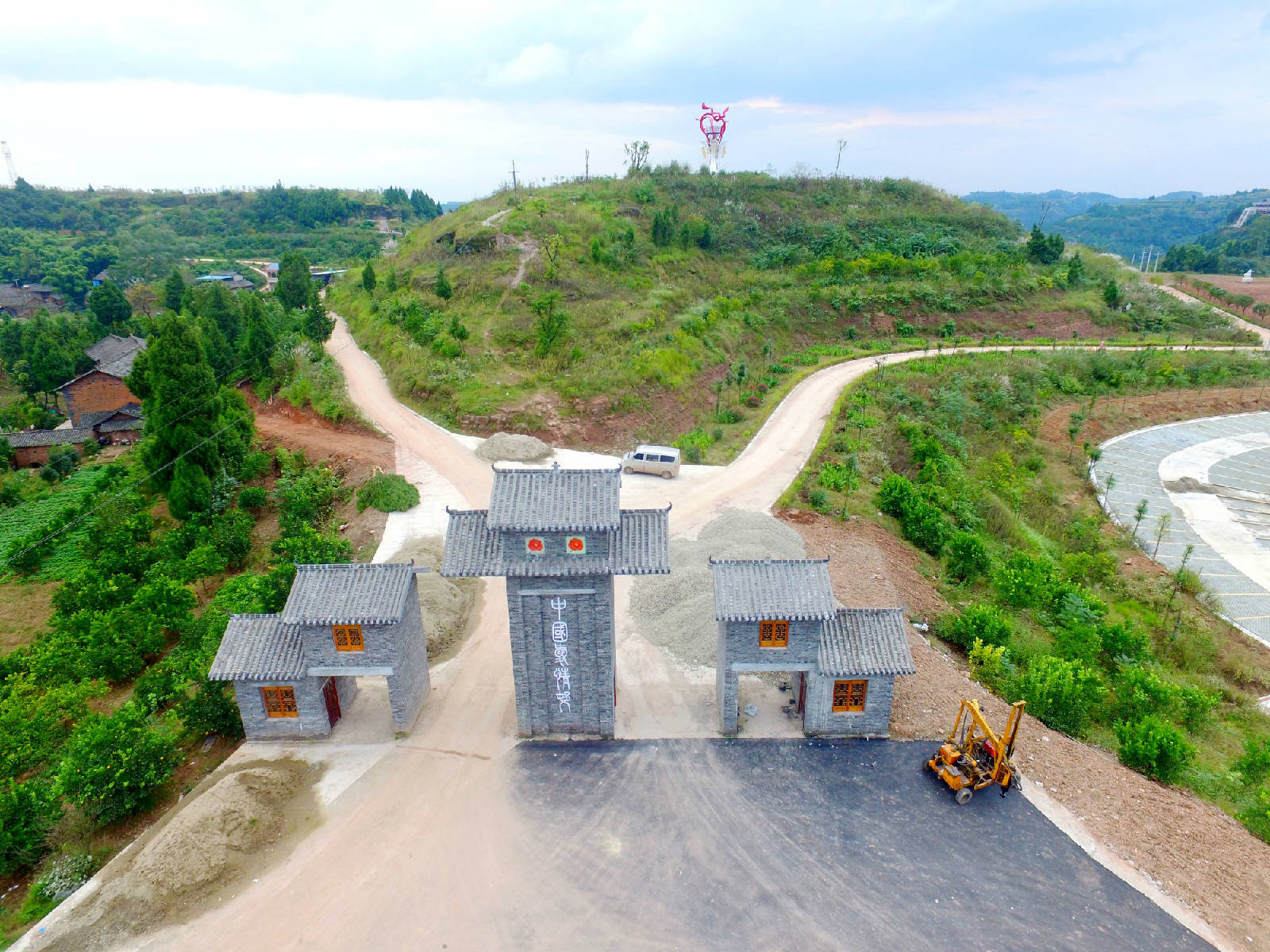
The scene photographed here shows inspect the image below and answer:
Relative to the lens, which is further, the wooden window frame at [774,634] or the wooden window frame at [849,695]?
the wooden window frame at [849,695]

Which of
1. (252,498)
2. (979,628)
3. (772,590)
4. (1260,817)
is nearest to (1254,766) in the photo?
(1260,817)

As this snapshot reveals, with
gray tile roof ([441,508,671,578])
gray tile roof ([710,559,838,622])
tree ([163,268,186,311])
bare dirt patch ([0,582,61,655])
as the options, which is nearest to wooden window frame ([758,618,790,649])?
gray tile roof ([710,559,838,622])

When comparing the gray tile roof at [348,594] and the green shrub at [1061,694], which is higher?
the gray tile roof at [348,594]

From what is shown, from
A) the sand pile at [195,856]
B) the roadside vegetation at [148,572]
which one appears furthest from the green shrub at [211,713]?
the sand pile at [195,856]

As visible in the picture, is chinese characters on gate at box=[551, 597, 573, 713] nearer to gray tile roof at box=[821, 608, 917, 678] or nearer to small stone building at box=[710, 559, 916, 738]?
small stone building at box=[710, 559, 916, 738]

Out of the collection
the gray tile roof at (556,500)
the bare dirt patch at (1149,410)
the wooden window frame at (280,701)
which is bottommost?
the bare dirt patch at (1149,410)

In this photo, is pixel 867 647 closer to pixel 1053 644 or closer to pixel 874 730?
pixel 874 730

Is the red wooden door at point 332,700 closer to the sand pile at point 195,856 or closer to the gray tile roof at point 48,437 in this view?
the sand pile at point 195,856
